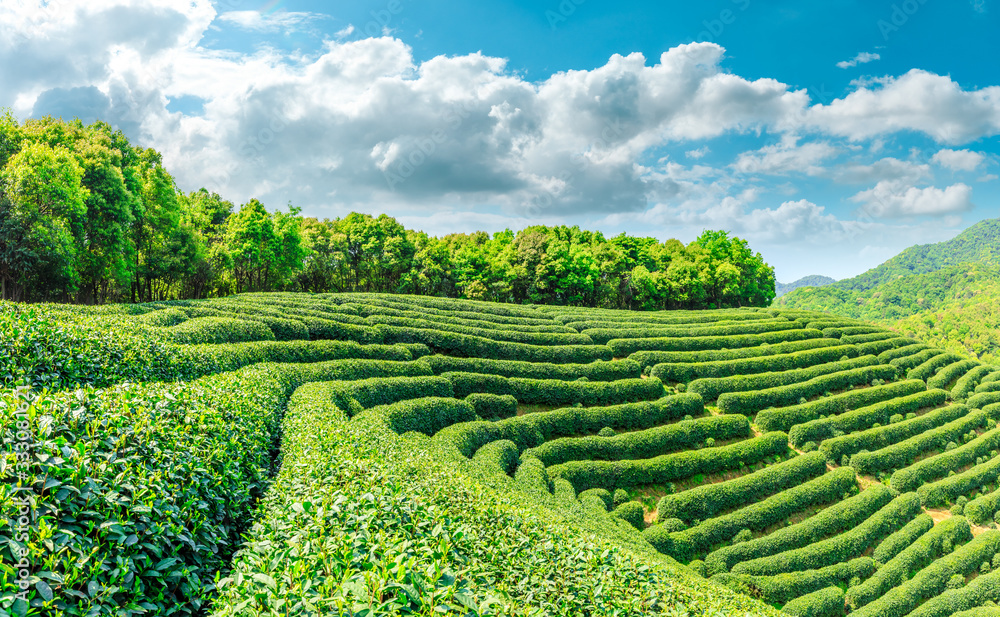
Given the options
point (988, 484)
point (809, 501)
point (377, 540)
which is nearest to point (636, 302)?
point (988, 484)

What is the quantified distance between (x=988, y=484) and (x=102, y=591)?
143 ft

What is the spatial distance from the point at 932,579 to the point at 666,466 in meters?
12.2

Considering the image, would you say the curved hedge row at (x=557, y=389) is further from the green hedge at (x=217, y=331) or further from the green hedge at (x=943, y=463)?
the green hedge at (x=943, y=463)

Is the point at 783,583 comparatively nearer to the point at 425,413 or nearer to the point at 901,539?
the point at 901,539

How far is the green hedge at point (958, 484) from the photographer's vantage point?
26766 mm

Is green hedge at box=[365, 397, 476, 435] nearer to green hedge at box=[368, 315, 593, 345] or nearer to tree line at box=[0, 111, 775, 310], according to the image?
green hedge at box=[368, 315, 593, 345]

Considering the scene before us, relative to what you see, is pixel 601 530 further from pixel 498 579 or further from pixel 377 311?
pixel 377 311

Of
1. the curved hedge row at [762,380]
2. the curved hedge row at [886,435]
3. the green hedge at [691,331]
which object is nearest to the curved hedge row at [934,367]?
the curved hedge row at [762,380]

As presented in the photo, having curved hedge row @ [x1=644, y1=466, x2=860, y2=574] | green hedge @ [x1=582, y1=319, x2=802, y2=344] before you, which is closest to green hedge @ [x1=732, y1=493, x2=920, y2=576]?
curved hedge row @ [x1=644, y1=466, x2=860, y2=574]

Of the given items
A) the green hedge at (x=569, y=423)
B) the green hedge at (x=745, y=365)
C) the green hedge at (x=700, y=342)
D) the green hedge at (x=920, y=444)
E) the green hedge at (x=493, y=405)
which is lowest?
the green hedge at (x=920, y=444)

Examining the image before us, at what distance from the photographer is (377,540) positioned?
16.1ft

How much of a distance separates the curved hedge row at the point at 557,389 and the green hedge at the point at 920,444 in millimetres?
12555

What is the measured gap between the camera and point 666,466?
938 inches

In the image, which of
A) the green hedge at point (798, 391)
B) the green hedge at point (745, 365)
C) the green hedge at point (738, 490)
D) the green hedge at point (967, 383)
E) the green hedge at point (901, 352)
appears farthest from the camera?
the green hedge at point (901, 352)
